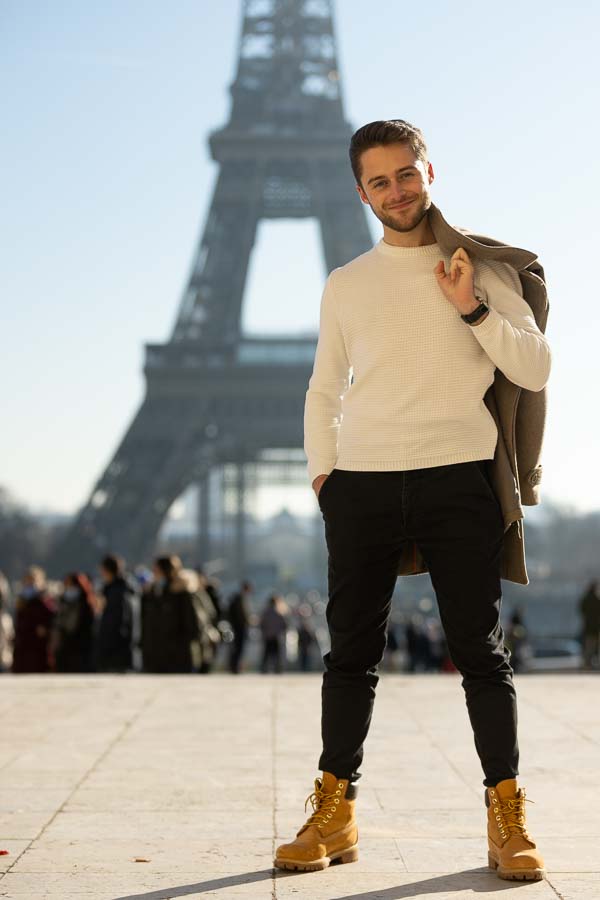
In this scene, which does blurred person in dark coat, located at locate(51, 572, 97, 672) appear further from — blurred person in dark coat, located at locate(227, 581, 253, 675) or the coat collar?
the coat collar

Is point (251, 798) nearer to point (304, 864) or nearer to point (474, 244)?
point (304, 864)

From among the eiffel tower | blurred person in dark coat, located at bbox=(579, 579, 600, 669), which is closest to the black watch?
blurred person in dark coat, located at bbox=(579, 579, 600, 669)

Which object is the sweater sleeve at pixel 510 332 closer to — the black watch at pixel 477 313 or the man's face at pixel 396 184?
the black watch at pixel 477 313

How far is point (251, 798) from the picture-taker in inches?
187

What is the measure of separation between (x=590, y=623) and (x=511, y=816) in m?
18.4

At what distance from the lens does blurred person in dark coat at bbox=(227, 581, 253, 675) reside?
18672 mm

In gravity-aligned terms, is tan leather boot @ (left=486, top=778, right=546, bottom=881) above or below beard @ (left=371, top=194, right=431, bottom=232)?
below

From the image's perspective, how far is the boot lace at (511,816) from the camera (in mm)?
3527

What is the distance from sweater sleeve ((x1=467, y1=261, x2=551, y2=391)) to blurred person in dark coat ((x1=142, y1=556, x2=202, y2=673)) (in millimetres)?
7357

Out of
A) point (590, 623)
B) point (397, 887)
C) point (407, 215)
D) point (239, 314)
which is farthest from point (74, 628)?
point (239, 314)

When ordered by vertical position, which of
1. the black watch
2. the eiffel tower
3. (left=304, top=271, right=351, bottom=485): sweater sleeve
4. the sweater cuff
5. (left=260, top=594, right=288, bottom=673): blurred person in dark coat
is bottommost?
(left=260, top=594, right=288, bottom=673): blurred person in dark coat

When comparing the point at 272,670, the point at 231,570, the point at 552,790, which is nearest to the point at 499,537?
the point at 552,790

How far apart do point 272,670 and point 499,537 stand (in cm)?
2018

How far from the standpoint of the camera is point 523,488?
152 inches
